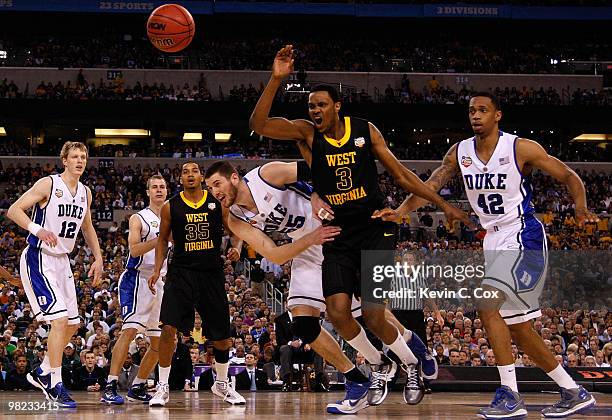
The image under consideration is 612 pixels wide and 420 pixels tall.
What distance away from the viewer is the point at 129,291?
977 centimetres

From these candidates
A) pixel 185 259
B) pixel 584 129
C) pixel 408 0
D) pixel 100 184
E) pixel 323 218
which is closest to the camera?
pixel 323 218

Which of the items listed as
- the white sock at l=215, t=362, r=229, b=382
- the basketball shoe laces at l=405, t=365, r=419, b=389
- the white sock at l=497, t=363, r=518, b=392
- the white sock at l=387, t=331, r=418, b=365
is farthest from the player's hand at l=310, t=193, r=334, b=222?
the white sock at l=215, t=362, r=229, b=382

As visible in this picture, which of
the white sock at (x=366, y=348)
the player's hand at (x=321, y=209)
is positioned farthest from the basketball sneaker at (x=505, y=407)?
the player's hand at (x=321, y=209)

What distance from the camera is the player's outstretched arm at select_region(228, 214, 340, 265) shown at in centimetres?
682

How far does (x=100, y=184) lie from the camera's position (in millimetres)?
31125

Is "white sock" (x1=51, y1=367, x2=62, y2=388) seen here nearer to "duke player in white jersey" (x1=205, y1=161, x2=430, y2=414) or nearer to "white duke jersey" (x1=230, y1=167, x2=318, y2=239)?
"duke player in white jersey" (x1=205, y1=161, x2=430, y2=414)

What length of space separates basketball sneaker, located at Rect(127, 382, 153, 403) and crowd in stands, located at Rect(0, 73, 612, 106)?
25750 mm

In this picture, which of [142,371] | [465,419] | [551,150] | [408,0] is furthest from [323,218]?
[408,0]

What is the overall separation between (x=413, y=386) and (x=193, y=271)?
2613mm

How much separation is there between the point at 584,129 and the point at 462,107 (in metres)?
6.49

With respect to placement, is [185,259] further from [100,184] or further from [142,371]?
[100,184]

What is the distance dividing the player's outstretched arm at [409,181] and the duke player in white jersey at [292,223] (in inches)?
34.1

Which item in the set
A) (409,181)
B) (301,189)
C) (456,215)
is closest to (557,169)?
(456,215)

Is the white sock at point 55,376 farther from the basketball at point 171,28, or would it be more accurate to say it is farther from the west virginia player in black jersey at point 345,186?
the basketball at point 171,28
